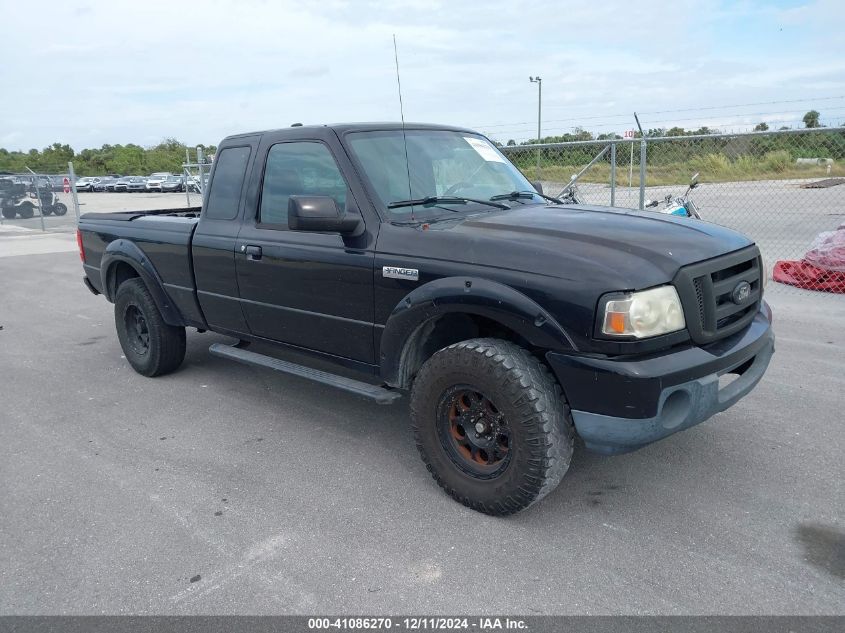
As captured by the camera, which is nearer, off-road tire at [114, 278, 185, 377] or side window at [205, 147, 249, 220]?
side window at [205, 147, 249, 220]

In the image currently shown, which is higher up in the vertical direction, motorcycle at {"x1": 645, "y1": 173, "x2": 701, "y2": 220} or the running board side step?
motorcycle at {"x1": 645, "y1": 173, "x2": 701, "y2": 220}

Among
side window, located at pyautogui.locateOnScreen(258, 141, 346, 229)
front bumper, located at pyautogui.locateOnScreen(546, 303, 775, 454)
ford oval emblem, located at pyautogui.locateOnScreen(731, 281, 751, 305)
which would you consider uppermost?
side window, located at pyautogui.locateOnScreen(258, 141, 346, 229)

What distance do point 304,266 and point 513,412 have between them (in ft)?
5.30

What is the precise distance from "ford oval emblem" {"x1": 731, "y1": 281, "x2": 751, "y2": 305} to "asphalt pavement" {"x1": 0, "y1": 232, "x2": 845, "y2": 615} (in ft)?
3.22

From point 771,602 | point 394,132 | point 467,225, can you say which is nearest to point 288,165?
point 394,132

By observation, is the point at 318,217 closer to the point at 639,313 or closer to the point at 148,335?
the point at 639,313

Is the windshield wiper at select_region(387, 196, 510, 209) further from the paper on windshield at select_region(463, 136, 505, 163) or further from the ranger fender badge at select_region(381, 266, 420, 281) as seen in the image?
the paper on windshield at select_region(463, 136, 505, 163)

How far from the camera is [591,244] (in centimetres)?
316

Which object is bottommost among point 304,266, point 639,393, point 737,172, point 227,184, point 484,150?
point 639,393

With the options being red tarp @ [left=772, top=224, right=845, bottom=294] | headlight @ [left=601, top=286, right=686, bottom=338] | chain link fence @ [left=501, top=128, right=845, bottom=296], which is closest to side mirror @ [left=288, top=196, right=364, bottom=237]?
headlight @ [left=601, top=286, right=686, bottom=338]

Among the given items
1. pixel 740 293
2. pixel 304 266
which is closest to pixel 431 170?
pixel 304 266

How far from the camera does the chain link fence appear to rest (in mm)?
8375

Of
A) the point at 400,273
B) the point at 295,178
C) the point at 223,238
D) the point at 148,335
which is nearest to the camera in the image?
the point at 400,273

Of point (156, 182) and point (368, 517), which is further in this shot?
point (156, 182)
